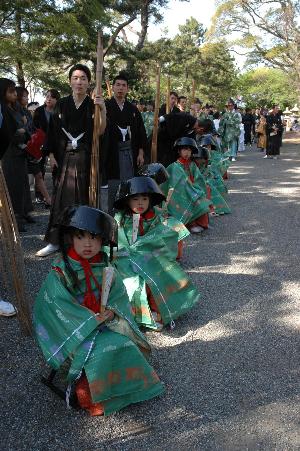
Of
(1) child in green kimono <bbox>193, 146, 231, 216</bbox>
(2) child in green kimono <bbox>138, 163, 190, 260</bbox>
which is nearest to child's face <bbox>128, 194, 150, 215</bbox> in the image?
(2) child in green kimono <bbox>138, 163, 190, 260</bbox>

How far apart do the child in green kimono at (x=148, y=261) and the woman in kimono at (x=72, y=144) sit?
860 mm

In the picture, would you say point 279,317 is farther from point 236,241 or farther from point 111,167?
point 111,167

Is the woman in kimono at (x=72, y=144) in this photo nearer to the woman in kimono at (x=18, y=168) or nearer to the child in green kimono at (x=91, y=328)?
the woman in kimono at (x=18, y=168)

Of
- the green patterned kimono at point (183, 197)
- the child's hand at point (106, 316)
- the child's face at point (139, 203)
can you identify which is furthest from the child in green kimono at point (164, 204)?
the child's hand at point (106, 316)

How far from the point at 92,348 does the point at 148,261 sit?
1.16 meters

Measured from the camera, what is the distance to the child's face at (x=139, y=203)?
3.65 m

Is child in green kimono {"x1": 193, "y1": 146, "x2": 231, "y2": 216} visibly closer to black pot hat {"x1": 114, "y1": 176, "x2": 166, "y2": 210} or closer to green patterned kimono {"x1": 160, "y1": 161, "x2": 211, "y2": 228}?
green patterned kimono {"x1": 160, "y1": 161, "x2": 211, "y2": 228}

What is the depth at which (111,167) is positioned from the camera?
5.20 m

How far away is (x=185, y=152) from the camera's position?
5848 mm

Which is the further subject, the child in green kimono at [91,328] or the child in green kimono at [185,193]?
the child in green kimono at [185,193]

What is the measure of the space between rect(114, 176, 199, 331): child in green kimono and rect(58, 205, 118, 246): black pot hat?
0.90 metres

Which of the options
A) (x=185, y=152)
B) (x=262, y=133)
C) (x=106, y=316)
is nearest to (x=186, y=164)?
(x=185, y=152)

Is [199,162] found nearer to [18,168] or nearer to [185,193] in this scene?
[185,193]

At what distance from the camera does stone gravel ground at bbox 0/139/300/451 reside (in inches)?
87.2
